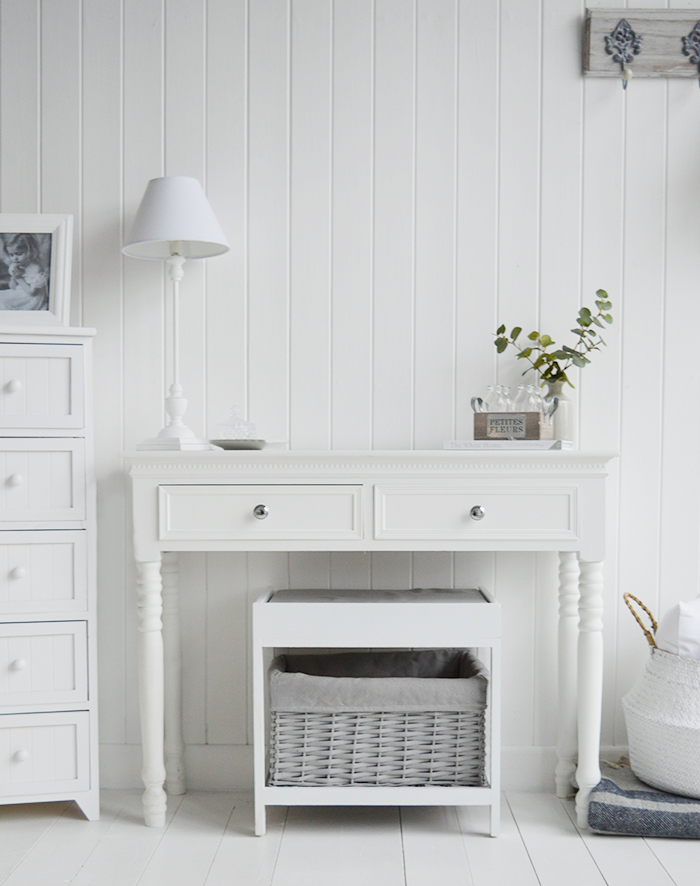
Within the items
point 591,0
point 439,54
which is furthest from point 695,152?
point 439,54

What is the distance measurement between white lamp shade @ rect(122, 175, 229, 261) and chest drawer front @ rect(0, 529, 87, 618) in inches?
28.2

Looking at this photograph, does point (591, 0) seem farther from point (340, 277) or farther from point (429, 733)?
point (429, 733)

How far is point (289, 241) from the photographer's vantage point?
210 centimetres

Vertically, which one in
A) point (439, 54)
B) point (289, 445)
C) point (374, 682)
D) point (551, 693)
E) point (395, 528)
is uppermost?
point (439, 54)

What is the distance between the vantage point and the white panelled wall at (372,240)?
6.86ft

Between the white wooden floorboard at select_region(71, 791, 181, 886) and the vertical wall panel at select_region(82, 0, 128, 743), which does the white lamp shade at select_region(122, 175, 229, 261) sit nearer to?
the vertical wall panel at select_region(82, 0, 128, 743)

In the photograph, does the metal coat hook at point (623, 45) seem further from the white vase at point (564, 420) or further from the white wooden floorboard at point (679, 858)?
the white wooden floorboard at point (679, 858)

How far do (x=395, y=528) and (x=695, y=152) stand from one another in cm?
129

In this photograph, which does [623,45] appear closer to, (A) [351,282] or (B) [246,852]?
(A) [351,282]

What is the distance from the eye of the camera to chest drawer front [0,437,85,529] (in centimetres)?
182

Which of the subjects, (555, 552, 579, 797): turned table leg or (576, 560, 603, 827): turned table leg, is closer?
(576, 560, 603, 827): turned table leg

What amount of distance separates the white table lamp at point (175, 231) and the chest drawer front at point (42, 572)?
0.29m

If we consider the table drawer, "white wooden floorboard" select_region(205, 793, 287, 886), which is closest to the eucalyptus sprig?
"white wooden floorboard" select_region(205, 793, 287, 886)

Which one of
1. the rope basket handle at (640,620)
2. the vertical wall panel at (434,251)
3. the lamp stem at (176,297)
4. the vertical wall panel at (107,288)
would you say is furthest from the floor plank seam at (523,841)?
the lamp stem at (176,297)
